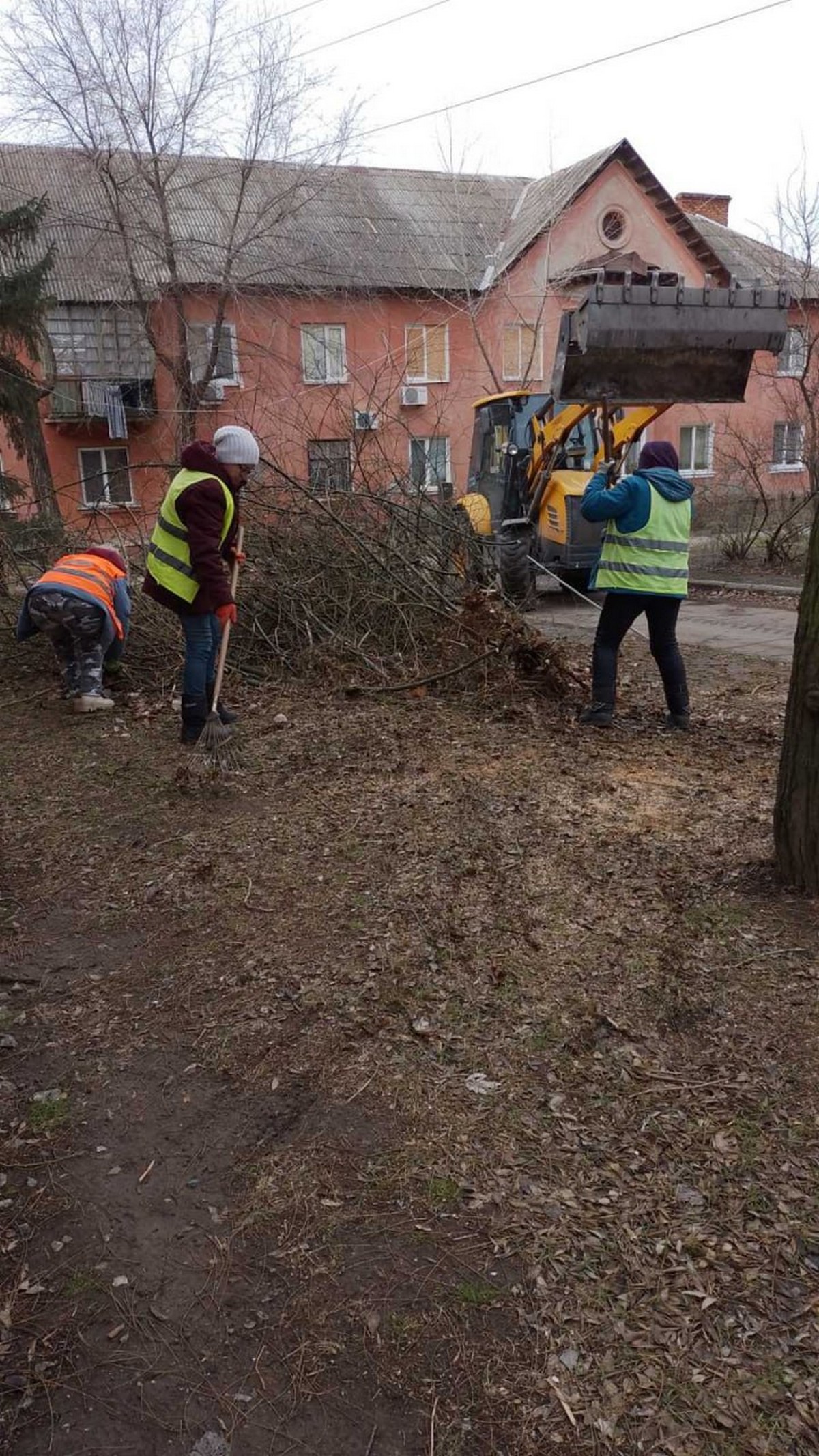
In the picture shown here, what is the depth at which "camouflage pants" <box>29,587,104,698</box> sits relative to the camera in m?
6.41

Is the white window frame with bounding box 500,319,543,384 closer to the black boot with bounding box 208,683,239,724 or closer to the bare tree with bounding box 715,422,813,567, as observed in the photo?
the bare tree with bounding box 715,422,813,567

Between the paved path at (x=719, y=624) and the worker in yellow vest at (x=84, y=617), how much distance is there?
17.2ft

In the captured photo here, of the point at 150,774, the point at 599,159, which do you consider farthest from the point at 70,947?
the point at 599,159

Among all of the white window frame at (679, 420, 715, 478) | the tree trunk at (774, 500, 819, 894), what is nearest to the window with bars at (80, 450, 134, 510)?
the tree trunk at (774, 500, 819, 894)

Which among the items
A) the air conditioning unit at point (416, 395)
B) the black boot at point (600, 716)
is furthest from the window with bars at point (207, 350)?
the black boot at point (600, 716)

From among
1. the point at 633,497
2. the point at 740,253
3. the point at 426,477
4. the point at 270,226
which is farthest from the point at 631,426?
the point at 740,253

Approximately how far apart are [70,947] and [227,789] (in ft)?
5.03

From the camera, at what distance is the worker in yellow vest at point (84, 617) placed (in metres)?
6.43

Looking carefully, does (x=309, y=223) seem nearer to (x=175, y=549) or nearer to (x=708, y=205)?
(x=708, y=205)

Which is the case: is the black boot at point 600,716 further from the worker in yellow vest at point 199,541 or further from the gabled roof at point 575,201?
the gabled roof at point 575,201

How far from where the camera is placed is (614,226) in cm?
2600

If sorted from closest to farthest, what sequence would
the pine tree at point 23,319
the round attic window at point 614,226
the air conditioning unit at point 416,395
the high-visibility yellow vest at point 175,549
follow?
the high-visibility yellow vest at point 175,549
the pine tree at point 23,319
the air conditioning unit at point 416,395
the round attic window at point 614,226

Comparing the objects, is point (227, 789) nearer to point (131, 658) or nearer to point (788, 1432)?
point (131, 658)

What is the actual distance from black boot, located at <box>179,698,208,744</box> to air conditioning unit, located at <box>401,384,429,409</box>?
51.9ft
